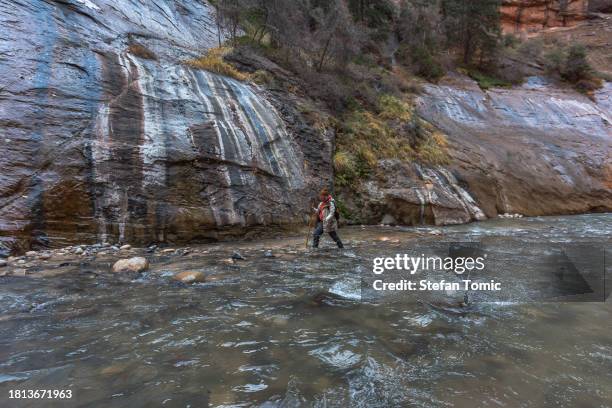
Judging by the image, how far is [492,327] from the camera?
11.3 feet

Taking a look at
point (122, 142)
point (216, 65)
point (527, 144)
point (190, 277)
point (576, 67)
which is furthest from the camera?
point (576, 67)

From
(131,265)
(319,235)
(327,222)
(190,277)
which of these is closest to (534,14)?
(327,222)

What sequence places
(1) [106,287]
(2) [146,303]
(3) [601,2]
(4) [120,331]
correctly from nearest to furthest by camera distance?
(4) [120,331] < (2) [146,303] < (1) [106,287] < (3) [601,2]

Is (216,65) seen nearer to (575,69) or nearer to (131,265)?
(131,265)

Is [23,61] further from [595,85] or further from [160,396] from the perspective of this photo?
[595,85]

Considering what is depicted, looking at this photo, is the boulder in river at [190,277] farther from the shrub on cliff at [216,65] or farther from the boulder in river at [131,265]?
the shrub on cliff at [216,65]

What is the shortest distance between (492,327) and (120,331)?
3.54m

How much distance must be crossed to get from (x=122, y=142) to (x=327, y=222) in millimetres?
4750

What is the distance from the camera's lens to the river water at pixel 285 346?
2.40 meters

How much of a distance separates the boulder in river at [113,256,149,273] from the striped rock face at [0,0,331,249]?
5.82ft

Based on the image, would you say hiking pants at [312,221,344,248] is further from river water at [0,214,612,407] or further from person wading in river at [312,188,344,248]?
river water at [0,214,612,407]

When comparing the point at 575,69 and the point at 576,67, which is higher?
the point at 576,67

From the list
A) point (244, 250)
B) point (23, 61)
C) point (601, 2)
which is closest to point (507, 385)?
point (244, 250)

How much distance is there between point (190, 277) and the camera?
500 centimetres
